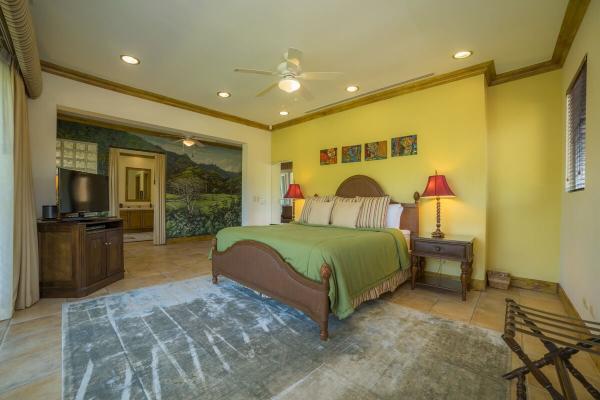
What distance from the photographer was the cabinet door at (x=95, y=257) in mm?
3115

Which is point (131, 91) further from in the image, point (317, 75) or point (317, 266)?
point (317, 266)

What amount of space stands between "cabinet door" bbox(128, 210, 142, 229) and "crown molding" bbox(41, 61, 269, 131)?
5.10 meters

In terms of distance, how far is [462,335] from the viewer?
2.16 metres

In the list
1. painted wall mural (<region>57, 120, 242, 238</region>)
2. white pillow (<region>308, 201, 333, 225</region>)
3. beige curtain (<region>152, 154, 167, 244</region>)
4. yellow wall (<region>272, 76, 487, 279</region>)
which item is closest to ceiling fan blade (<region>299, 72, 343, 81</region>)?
yellow wall (<region>272, 76, 487, 279</region>)

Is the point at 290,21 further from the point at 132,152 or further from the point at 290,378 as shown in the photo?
the point at 132,152

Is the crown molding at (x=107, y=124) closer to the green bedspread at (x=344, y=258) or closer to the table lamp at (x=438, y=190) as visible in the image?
the green bedspread at (x=344, y=258)

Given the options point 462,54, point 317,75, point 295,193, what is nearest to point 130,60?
point 317,75

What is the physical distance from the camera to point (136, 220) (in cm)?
815

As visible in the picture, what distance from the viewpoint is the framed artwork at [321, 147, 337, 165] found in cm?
480

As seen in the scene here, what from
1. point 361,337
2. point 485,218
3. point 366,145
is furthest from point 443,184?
point 361,337

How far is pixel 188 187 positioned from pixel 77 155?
2.32 meters

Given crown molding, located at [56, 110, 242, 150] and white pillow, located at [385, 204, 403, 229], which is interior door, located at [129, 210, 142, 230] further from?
Answer: white pillow, located at [385, 204, 403, 229]

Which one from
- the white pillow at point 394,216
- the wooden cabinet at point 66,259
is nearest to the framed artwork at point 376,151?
the white pillow at point 394,216

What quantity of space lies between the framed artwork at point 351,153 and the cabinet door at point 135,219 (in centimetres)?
698
